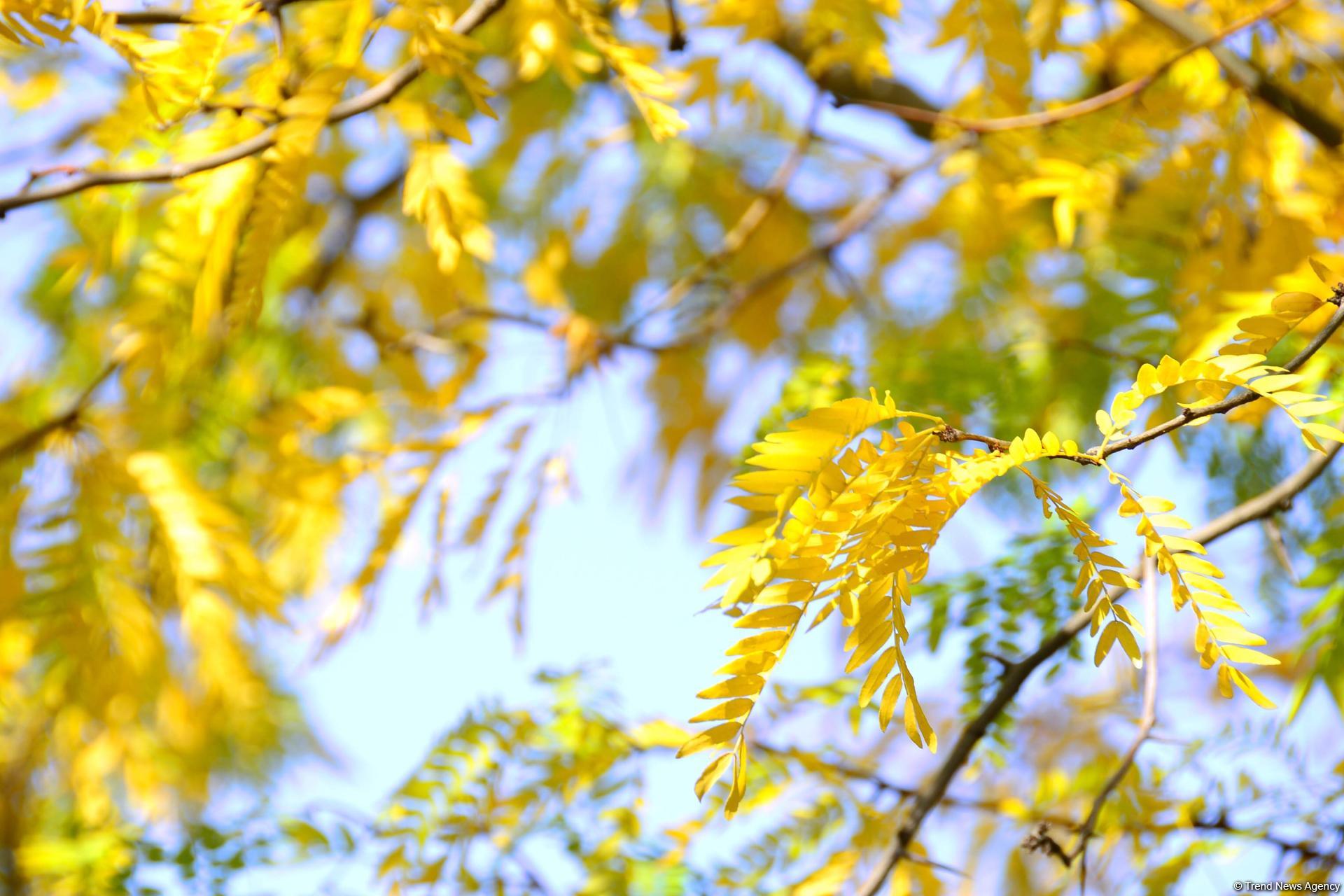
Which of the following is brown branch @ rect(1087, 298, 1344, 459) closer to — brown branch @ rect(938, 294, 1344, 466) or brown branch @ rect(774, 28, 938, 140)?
brown branch @ rect(938, 294, 1344, 466)

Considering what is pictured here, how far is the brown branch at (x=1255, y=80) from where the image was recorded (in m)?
0.93

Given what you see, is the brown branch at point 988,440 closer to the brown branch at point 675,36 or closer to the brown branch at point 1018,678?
the brown branch at point 1018,678

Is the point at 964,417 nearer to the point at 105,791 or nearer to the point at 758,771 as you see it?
the point at 758,771

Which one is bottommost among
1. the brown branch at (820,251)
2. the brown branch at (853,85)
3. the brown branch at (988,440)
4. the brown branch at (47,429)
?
the brown branch at (47,429)

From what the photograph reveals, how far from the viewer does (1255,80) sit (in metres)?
0.93

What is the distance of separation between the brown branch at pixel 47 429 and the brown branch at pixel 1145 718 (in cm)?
111

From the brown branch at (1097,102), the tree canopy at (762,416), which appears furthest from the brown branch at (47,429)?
the brown branch at (1097,102)

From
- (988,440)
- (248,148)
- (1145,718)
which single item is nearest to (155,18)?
(248,148)

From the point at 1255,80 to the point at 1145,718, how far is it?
0.59m

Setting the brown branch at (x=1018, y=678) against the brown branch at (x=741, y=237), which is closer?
the brown branch at (x=1018, y=678)

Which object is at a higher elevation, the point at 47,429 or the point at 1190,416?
the point at 1190,416

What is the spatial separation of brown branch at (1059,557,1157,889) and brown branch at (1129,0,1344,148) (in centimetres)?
46

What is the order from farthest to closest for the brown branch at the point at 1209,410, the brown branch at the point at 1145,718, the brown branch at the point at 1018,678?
the brown branch at the point at 1018,678 < the brown branch at the point at 1145,718 < the brown branch at the point at 1209,410

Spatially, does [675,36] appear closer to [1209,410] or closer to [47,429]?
[1209,410]
